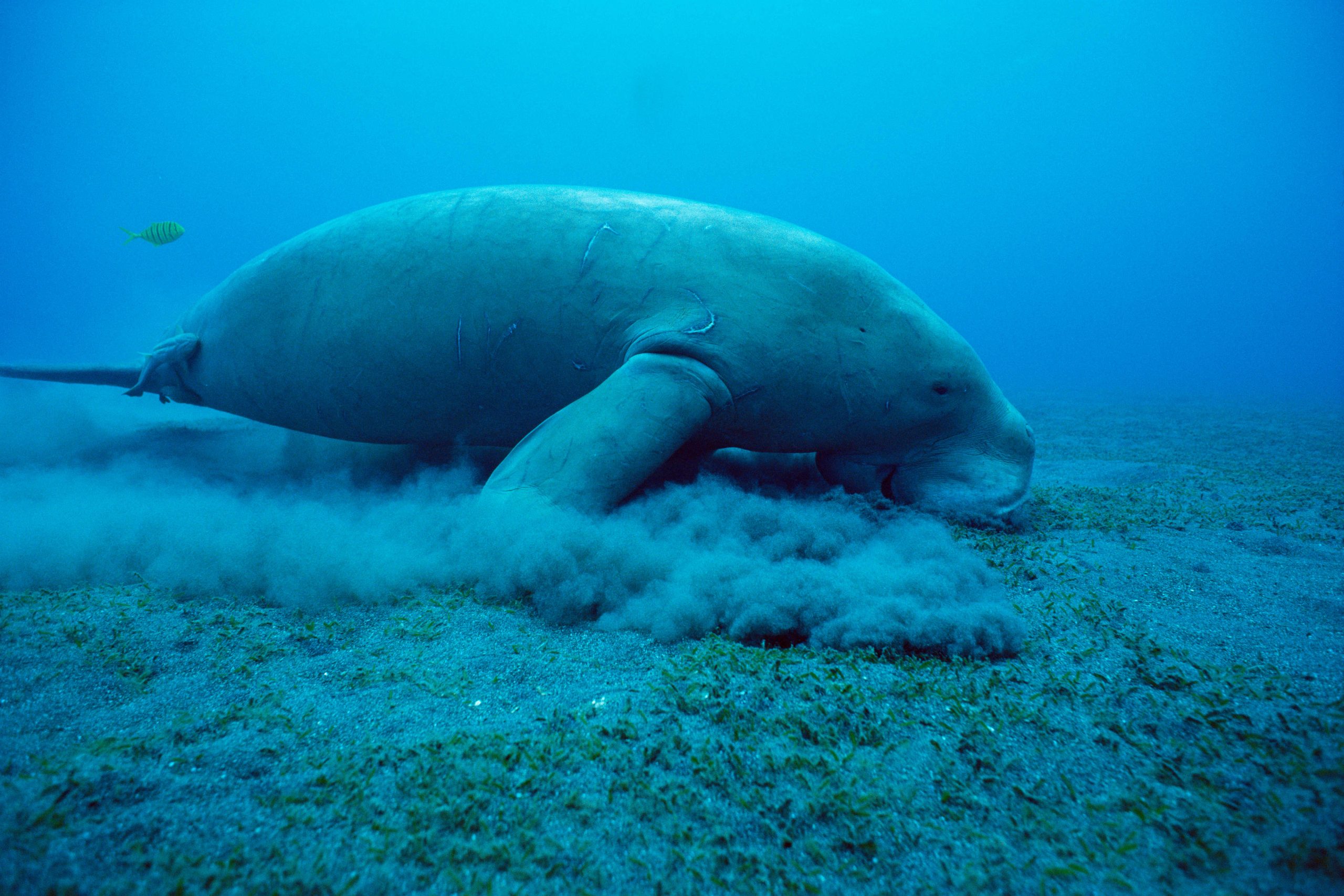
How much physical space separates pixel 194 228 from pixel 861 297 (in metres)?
110

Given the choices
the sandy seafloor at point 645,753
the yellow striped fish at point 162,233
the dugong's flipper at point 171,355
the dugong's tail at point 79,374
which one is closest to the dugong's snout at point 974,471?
the sandy seafloor at point 645,753

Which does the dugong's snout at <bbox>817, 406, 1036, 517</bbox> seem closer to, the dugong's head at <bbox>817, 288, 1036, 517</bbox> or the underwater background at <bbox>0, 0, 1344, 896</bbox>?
the dugong's head at <bbox>817, 288, 1036, 517</bbox>

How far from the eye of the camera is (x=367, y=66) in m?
75.8

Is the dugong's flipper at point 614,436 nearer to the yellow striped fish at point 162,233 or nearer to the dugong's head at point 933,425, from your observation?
the dugong's head at point 933,425

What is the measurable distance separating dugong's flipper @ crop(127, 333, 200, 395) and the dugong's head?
12.8ft

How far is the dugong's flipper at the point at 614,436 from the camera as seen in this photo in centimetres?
225

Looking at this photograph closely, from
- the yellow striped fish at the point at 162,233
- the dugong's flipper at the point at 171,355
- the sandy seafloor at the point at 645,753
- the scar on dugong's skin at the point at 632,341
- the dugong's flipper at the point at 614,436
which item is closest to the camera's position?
the sandy seafloor at the point at 645,753

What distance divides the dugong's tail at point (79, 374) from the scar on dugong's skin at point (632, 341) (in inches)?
63.3

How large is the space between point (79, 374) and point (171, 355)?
116 cm

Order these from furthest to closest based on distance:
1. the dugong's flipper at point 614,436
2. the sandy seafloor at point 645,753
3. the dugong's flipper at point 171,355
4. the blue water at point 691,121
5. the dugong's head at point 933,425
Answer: the blue water at point 691,121, the dugong's flipper at point 171,355, the dugong's head at point 933,425, the dugong's flipper at point 614,436, the sandy seafloor at point 645,753

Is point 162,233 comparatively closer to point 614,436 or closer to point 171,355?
point 171,355

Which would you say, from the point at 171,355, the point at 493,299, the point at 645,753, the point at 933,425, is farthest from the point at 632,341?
the point at 171,355

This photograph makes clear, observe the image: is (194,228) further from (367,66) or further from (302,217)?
(367,66)

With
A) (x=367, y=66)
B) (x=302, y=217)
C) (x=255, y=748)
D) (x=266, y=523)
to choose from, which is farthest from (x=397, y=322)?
(x=302, y=217)
